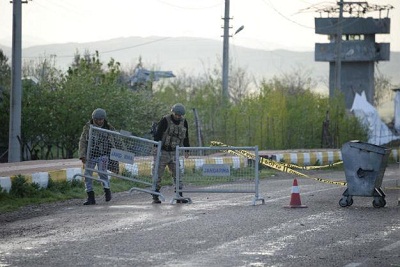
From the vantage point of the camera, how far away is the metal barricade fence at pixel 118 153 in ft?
73.5

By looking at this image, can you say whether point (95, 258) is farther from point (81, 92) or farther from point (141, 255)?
point (81, 92)

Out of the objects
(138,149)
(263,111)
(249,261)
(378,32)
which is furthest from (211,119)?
(378,32)

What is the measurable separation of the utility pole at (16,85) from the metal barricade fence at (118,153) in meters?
10.2

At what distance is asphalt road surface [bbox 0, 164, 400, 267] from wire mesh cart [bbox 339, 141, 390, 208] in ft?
1.02

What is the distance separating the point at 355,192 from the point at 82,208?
506 cm

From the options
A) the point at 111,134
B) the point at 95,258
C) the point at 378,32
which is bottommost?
the point at 95,258

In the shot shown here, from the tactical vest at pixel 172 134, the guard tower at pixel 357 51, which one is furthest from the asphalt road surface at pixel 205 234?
the guard tower at pixel 357 51

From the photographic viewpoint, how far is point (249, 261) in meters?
12.7

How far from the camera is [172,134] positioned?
2247cm

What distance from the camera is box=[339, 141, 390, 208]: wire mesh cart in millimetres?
20562

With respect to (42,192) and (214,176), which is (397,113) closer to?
(214,176)

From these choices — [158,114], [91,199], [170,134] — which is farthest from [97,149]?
[158,114]

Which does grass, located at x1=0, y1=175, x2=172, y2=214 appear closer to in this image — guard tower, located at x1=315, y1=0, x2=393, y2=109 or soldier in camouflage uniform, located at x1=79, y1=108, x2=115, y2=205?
soldier in camouflage uniform, located at x1=79, y1=108, x2=115, y2=205

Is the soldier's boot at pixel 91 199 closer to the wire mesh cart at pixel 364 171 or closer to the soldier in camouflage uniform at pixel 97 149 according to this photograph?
the soldier in camouflage uniform at pixel 97 149
